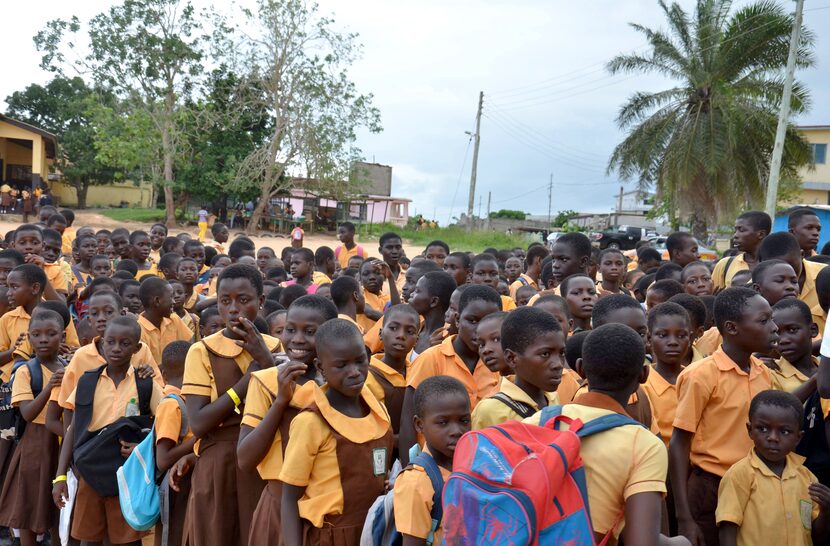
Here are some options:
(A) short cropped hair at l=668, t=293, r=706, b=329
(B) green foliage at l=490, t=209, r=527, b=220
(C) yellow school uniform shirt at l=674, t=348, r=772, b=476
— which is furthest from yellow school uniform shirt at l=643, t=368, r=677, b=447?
(B) green foliage at l=490, t=209, r=527, b=220

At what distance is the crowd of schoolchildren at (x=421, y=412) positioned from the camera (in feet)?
7.38

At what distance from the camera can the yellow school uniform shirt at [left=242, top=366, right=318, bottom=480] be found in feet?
9.89

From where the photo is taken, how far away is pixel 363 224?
114 feet

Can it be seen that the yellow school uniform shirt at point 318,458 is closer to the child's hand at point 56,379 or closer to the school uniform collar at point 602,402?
the school uniform collar at point 602,402

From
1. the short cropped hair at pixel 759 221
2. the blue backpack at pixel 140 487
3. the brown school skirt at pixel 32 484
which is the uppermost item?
the short cropped hair at pixel 759 221

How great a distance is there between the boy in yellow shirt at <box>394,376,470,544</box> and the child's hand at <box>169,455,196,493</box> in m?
1.43

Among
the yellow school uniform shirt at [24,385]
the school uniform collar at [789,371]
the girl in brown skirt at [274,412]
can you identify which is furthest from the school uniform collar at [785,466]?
the yellow school uniform shirt at [24,385]

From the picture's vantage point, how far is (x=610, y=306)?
11.3 ft

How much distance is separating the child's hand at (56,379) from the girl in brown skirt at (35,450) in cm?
2

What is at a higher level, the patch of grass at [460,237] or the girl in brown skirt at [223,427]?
the patch of grass at [460,237]

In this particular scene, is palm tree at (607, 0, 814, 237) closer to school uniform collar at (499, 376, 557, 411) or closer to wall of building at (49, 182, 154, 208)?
school uniform collar at (499, 376, 557, 411)

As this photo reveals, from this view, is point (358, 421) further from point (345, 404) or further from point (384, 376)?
point (384, 376)

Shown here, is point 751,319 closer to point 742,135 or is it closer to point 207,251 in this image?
point 207,251

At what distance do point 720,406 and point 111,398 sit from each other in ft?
10.2
